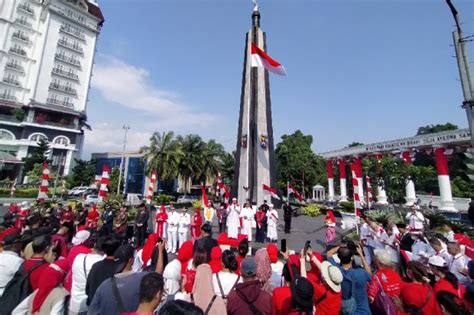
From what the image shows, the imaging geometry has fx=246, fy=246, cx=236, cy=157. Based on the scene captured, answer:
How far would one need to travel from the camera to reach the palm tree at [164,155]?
2966cm

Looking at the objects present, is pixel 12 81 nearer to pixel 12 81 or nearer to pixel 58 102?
pixel 12 81

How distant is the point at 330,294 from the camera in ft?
8.91

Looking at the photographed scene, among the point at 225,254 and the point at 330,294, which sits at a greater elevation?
the point at 225,254

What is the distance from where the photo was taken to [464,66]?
506cm

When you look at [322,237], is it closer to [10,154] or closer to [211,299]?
[211,299]

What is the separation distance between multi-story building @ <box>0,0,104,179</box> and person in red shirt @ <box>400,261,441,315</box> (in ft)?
161

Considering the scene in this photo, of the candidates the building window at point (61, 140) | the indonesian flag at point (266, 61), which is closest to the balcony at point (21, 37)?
the building window at point (61, 140)

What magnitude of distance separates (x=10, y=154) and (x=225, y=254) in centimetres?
5038

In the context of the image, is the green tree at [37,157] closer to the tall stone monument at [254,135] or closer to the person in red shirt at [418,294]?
the tall stone monument at [254,135]

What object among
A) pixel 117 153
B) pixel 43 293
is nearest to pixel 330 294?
pixel 43 293

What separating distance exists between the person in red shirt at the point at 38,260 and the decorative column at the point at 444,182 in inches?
849

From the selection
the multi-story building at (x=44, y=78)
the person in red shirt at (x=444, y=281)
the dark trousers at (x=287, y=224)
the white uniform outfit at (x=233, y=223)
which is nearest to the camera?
the person in red shirt at (x=444, y=281)

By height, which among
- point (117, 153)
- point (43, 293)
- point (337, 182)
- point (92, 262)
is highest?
point (117, 153)

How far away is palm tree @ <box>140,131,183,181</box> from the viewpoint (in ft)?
97.3
